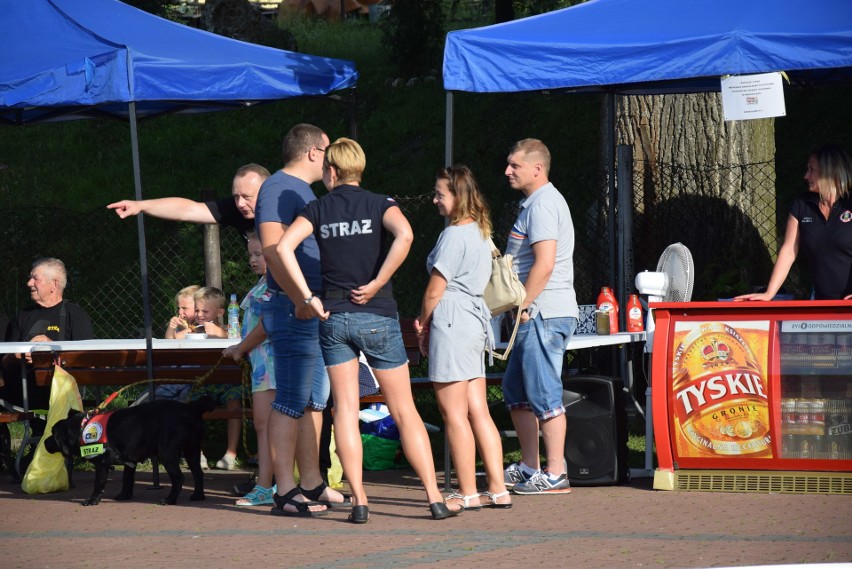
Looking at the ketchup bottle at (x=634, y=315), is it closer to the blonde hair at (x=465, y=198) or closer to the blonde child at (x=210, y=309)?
the blonde hair at (x=465, y=198)

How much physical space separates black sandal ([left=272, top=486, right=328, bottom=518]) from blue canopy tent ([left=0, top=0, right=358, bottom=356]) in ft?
5.97

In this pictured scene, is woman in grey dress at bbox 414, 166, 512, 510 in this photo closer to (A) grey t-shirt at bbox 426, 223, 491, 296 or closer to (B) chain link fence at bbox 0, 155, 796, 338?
(A) grey t-shirt at bbox 426, 223, 491, 296

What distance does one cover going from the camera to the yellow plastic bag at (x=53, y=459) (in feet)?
24.5

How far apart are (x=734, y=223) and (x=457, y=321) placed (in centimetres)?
431

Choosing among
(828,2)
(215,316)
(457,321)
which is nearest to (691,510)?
(457,321)

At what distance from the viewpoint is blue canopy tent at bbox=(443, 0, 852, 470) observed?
21.5ft

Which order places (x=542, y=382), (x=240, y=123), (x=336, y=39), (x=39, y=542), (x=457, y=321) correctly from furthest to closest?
(x=336, y=39) < (x=240, y=123) < (x=542, y=382) < (x=457, y=321) < (x=39, y=542)

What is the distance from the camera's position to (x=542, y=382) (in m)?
6.80

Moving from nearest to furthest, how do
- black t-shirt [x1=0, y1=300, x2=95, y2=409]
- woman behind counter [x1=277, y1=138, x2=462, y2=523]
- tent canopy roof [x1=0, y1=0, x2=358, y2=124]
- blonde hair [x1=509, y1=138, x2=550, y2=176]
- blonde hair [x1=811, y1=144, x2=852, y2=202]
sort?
woman behind counter [x1=277, y1=138, x2=462, y2=523] < blonde hair [x1=509, y1=138, x2=550, y2=176] < blonde hair [x1=811, y1=144, x2=852, y2=202] < tent canopy roof [x1=0, y1=0, x2=358, y2=124] < black t-shirt [x1=0, y1=300, x2=95, y2=409]

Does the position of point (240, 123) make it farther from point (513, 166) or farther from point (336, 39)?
→ point (513, 166)

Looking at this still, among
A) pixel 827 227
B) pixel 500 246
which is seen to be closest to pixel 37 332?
pixel 500 246

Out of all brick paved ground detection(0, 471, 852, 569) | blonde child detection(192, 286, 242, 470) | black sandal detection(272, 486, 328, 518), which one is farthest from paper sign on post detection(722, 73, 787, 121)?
blonde child detection(192, 286, 242, 470)

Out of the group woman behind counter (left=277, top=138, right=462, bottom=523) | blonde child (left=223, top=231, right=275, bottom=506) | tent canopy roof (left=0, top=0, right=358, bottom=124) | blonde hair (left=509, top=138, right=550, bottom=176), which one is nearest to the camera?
woman behind counter (left=277, top=138, right=462, bottom=523)

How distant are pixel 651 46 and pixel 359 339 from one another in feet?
7.75
